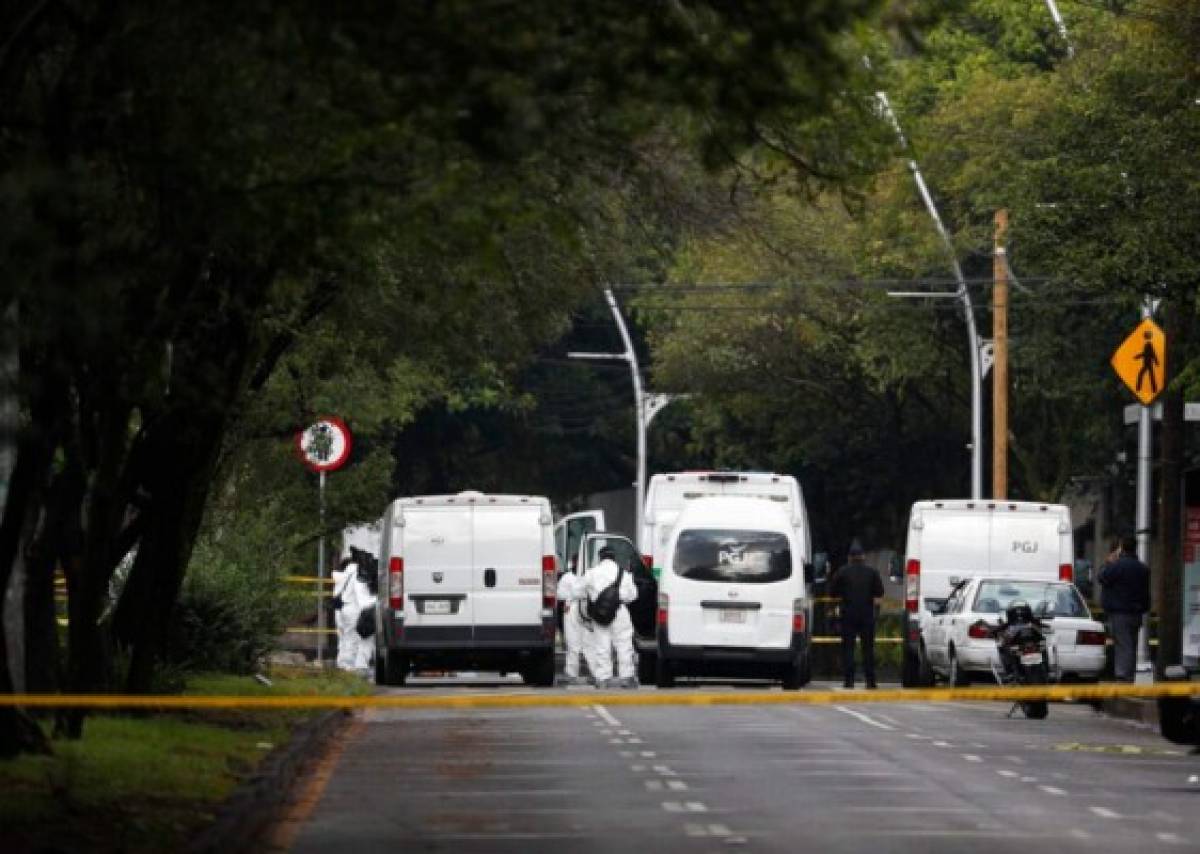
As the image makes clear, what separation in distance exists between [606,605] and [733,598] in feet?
5.72

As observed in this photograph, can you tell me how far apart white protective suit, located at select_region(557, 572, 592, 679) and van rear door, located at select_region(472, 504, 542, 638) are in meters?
1.33

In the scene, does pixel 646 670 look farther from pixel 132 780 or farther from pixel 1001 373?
pixel 132 780

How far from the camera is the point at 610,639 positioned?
131ft

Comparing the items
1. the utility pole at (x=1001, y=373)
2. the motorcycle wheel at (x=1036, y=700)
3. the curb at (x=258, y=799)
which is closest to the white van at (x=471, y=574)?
the motorcycle wheel at (x=1036, y=700)

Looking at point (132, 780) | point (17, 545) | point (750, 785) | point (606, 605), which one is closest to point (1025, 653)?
point (606, 605)

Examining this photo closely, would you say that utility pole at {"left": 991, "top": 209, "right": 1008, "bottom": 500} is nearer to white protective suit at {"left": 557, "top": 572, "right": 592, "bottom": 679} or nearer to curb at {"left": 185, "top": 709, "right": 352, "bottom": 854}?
white protective suit at {"left": 557, "top": 572, "right": 592, "bottom": 679}

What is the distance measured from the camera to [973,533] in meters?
42.4

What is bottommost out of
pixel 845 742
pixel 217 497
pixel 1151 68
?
pixel 845 742

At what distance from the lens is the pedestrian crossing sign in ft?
124

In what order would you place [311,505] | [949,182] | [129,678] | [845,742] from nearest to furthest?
1. [129,678]
2. [845,742]
3. [311,505]
4. [949,182]

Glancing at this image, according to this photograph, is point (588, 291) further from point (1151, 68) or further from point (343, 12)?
point (343, 12)

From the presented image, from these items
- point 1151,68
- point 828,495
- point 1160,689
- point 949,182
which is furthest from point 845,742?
point 828,495

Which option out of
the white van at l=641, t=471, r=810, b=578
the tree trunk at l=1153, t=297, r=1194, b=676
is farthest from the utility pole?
the tree trunk at l=1153, t=297, r=1194, b=676

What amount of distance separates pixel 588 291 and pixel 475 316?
127cm
